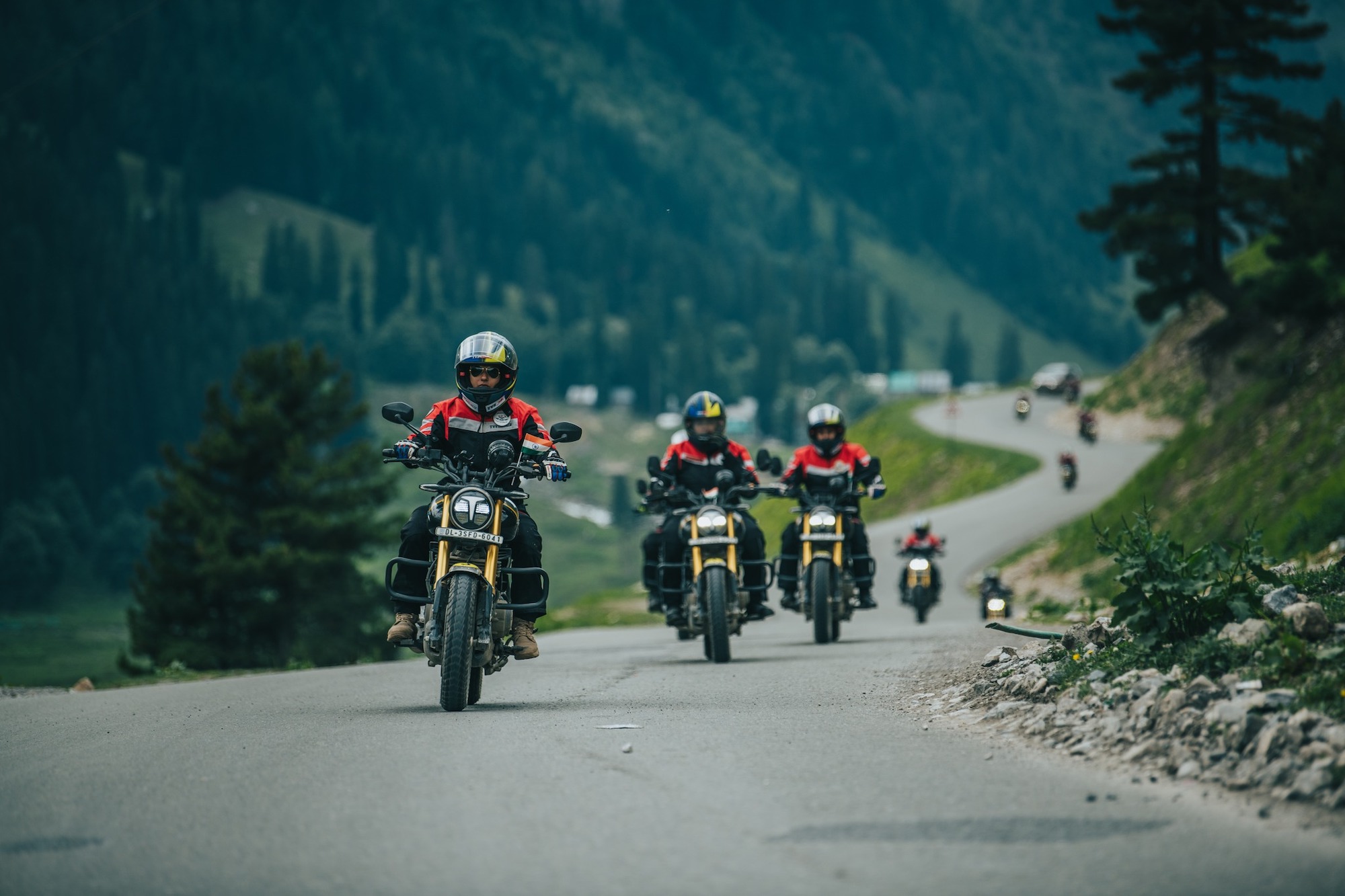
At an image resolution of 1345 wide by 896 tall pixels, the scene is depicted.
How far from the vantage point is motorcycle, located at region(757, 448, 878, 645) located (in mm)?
16922


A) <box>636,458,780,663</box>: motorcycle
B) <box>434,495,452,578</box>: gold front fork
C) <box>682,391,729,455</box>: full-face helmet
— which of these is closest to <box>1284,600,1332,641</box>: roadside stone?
<box>434,495,452,578</box>: gold front fork

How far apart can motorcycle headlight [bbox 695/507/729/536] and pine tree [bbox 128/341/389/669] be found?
110 feet

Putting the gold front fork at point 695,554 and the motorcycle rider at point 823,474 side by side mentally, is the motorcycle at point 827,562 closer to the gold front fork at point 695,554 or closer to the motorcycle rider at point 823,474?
the motorcycle rider at point 823,474

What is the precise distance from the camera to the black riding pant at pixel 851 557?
17.4 meters

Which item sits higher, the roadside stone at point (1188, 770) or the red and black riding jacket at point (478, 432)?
the red and black riding jacket at point (478, 432)

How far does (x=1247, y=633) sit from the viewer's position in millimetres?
8734

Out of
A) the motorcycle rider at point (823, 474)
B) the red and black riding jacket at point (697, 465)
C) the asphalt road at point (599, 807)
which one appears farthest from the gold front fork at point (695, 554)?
the motorcycle rider at point (823, 474)

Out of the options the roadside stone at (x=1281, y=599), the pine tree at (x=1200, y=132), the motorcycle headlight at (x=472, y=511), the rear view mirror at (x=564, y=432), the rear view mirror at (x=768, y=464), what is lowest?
the roadside stone at (x=1281, y=599)

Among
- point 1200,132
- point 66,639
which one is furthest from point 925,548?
point 66,639

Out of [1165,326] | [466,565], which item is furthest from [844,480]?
[1165,326]

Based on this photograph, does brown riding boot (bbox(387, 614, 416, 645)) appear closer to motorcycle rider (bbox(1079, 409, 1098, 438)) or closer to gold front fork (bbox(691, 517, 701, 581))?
gold front fork (bbox(691, 517, 701, 581))

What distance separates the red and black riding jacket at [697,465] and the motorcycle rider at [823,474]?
1676 mm

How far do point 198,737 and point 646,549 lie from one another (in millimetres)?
7347

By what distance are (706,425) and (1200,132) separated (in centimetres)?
3541
